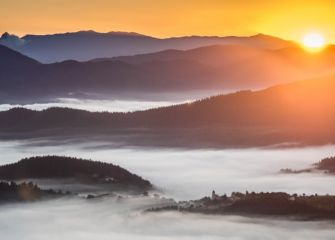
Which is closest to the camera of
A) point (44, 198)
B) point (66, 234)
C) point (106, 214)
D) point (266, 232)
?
point (266, 232)

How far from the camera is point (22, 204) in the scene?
18012 centimetres

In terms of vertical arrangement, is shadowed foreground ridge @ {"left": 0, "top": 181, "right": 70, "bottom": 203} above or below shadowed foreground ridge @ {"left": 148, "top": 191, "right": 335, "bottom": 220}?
above

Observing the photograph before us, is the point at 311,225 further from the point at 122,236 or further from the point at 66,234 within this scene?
the point at 66,234

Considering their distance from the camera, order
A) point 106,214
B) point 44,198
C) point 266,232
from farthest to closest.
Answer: point 44,198 → point 106,214 → point 266,232

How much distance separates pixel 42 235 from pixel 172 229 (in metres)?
29.8

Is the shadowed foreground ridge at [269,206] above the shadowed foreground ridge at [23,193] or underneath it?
underneath

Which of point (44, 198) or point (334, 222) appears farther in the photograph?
point (44, 198)

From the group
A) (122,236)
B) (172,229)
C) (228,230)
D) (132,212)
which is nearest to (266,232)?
(228,230)

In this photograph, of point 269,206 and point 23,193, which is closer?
point 269,206

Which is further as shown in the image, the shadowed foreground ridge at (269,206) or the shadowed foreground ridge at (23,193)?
the shadowed foreground ridge at (23,193)

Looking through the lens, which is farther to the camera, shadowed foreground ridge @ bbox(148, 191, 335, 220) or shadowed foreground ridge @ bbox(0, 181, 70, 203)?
shadowed foreground ridge @ bbox(0, 181, 70, 203)

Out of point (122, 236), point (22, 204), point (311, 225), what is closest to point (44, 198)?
point (22, 204)

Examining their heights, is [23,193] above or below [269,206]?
above

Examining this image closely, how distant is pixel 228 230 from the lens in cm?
14762
